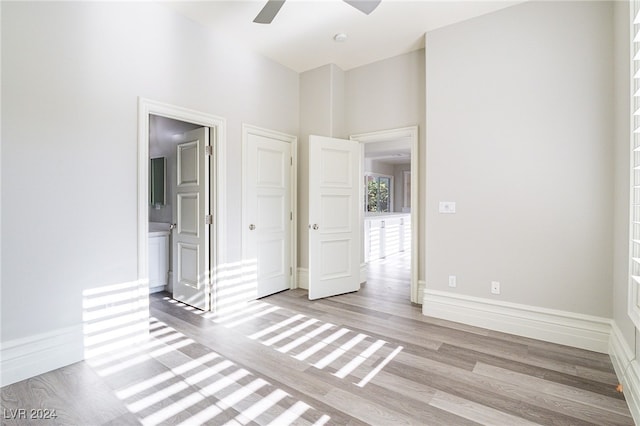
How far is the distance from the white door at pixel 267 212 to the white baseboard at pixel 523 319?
6.29 feet

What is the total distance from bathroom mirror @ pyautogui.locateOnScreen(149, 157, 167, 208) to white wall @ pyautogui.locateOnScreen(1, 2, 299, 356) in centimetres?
188

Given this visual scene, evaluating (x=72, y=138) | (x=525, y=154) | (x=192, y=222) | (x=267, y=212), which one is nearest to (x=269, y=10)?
(x=72, y=138)

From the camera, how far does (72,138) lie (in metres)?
2.38

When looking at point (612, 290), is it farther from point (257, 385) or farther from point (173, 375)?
point (173, 375)

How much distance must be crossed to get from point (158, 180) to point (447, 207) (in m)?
4.05

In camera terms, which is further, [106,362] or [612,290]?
[612,290]

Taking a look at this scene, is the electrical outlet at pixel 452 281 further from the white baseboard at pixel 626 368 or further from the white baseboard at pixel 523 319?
the white baseboard at pixel 626 368

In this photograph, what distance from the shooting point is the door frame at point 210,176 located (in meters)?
2.78

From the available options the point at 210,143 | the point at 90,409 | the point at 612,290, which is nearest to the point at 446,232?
the point at 612,290

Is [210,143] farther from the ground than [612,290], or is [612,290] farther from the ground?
[210,143]

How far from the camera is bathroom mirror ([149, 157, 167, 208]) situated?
4680 mm

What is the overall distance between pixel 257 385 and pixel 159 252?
9.23 ft

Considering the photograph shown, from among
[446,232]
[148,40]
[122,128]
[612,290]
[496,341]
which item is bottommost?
[496,341]

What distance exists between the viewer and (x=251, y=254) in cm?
386
